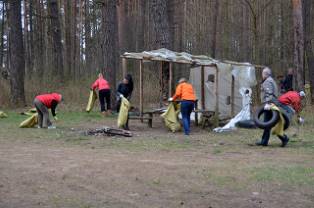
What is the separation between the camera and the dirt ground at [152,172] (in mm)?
8023

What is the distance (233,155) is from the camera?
12.3 m

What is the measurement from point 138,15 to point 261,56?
1151 cm

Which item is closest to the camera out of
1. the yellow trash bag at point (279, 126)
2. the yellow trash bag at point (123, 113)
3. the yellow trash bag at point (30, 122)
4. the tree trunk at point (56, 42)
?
the yellow trash bag at point (279, 126)

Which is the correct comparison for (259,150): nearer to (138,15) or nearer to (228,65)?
(228,65)

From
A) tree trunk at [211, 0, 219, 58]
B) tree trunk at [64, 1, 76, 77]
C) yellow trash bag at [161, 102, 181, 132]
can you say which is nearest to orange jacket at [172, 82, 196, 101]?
yellow trash bag at [161, 102, 181, 132]

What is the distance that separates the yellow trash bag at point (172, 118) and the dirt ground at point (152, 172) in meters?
2.04

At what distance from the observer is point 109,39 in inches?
1013

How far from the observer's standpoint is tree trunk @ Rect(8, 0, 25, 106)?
90.1 ft

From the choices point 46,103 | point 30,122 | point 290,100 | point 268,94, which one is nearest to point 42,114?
point 46,103

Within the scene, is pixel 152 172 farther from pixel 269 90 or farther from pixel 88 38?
pixel 88 38

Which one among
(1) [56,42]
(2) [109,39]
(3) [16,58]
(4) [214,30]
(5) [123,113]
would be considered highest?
(4) [214,30]

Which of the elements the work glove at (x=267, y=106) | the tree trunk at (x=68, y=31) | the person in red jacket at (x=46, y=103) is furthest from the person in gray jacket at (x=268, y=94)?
the tree trunk at (x=68, y=31)

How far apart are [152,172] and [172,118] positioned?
8016 mm

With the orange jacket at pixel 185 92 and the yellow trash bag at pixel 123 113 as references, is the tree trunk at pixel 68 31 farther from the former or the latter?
the orange jacket at pixel 185 92
